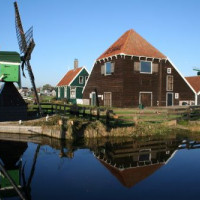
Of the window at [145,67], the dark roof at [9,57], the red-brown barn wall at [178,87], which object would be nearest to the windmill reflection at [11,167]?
the dark roof at [9,57]

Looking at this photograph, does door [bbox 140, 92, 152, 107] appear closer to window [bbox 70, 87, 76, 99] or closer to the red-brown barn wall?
the red-brown barn wall

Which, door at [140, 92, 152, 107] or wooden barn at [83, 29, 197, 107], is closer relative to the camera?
wooden barn at [83, 29, 197, 107]

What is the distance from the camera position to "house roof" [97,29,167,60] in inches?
1029

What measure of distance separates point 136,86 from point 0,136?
1646 centimetres

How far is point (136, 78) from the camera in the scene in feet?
86.1

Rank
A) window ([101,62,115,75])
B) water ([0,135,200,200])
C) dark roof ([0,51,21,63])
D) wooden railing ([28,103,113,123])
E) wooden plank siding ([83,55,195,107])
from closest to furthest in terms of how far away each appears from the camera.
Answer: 1. water ([0,135,200,200])
2. wooden railing ([28,103,113,123])
3. dark roof ([0,51,21,63])
4. wooden plank siding ([83,55,195,107])
5. window ([101,62,115,75])

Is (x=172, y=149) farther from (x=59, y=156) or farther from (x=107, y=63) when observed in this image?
(x=107, y=63)

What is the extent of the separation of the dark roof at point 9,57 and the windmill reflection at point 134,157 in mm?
9759

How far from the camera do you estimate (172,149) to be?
38.0 ft

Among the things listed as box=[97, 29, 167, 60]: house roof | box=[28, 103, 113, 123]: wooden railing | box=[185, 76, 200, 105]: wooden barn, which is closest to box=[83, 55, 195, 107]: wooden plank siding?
box=[97, 29, 167, 60]: house roof

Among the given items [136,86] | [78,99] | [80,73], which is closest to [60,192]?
[136,86]

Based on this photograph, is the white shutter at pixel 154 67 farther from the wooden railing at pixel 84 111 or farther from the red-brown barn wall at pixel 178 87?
the wooden railing at pixel 84 111

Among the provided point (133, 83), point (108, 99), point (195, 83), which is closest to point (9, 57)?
point (108, 99)

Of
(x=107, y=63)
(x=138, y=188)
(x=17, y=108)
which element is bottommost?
(x=138, y=188)
